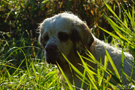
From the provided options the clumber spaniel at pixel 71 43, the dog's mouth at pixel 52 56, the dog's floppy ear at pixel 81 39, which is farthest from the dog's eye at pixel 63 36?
the dog's mouth at pixel 52 56

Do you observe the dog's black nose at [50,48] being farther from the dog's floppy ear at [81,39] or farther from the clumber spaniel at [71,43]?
the dog's floppy ear at [81,39]

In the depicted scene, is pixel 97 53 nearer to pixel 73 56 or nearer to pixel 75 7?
pixel 73 56

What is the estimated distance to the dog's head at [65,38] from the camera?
270 centimetres

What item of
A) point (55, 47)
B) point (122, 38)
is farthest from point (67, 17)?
point (122, 38)

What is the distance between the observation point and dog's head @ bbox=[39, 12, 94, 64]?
106 inches

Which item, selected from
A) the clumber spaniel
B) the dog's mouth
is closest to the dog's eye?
the clumber spaniel

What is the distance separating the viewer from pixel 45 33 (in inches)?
116

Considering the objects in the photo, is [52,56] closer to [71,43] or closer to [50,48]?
[50,48]

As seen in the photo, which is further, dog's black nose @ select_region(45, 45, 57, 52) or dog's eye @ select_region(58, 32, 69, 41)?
dog's eye @ select_region(58, 32, 69, 41)

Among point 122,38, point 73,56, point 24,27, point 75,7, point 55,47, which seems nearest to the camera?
point 122,38

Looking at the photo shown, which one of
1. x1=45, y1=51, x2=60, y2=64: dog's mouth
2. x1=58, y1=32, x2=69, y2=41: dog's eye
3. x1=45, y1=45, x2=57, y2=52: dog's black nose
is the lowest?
x1=45, y1=51, x2=60, y2=64: dog's mouth

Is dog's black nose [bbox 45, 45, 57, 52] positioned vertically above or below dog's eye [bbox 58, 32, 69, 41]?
below

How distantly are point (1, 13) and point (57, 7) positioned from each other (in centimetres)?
184

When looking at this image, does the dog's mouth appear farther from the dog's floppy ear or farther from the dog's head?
the dog's floppy ear
